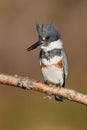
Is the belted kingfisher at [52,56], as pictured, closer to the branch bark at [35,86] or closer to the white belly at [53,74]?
the white belly at [53,74]

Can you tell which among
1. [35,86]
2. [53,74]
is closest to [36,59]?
[53,74]

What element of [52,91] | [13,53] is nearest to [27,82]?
[52,91]

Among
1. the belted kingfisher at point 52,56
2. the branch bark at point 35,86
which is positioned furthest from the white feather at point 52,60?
the branch bark at point 35,86

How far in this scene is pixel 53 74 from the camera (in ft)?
14.9

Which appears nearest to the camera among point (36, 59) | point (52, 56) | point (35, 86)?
point (35, 86)

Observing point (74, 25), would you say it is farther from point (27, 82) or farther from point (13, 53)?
point (27, 82)

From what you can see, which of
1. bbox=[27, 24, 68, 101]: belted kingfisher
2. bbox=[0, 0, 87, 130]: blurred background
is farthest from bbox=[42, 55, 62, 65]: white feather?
bbox=[0, 0, 87, 130]: blurred background

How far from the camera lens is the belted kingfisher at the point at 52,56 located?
435 centimetres

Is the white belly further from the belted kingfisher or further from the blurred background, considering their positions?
the blurred background

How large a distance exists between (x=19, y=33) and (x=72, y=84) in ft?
3.67

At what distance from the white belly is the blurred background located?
7.86 feet

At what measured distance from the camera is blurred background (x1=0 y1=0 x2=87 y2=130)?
7066 millimetres

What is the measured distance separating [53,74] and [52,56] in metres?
0.14

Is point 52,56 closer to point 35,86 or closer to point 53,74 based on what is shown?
point 53,74
